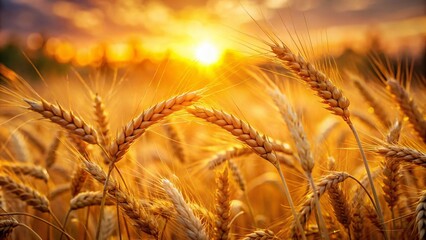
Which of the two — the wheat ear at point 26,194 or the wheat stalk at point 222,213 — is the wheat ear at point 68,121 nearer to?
the wheat ear at point 26,194

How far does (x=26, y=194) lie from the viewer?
1.87 m

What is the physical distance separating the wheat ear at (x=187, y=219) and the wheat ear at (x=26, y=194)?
831 mm

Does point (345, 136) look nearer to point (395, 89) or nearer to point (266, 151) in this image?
point (395, 89)

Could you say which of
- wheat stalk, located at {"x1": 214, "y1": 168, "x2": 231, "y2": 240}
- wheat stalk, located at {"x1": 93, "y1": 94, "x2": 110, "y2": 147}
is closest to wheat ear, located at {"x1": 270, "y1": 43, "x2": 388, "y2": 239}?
wheat stalk, located at {"x1": 214, "y1": 168, "x2": 231, "y2": 240}

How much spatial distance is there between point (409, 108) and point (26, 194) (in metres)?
2.58

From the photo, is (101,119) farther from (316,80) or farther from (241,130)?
(316,80)

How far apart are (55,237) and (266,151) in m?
2.37

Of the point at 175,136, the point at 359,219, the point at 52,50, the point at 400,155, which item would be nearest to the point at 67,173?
the point at 175,136

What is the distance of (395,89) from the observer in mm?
2381

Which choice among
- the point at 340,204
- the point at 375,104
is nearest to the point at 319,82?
the point at 340,204

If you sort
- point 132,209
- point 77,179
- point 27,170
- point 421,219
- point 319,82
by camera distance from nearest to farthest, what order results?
point 421,219
point 132,209
point 319,82
point 77,179
point 27,170

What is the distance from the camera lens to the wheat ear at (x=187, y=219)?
152 cm

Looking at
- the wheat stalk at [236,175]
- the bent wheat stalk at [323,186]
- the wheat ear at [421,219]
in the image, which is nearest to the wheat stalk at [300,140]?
the bent wheat stalk at [323,186]

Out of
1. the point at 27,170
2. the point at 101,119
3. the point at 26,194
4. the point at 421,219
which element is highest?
the point at 101,119
